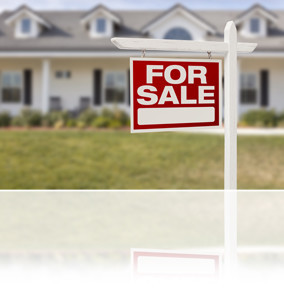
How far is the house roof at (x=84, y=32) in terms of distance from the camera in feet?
70.9

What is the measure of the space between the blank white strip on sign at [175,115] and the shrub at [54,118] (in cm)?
1426

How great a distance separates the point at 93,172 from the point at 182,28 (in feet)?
36.9

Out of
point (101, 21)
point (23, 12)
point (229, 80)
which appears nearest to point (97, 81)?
point (101, 21)

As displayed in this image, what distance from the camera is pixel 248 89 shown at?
22.8 meters

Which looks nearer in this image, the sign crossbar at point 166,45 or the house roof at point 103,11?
the sign crossbar at point 166,45

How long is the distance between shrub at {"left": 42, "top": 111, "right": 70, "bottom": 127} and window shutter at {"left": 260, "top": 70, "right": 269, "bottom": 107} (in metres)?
8.85

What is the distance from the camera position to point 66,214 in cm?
923

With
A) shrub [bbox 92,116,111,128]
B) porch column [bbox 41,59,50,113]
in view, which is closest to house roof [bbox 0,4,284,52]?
porch column [bbox 41,59,50,113]

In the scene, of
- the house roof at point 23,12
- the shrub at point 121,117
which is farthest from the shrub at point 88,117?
the house roof at point 23,12

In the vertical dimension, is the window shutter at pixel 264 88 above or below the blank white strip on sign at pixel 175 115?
above

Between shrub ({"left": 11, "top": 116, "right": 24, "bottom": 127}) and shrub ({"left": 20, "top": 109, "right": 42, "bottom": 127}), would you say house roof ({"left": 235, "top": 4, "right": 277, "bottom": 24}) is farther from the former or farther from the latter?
shrub ({"left": 11, "top": 116, "right": 24, "bottom": 127})

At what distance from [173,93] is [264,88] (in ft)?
59.6

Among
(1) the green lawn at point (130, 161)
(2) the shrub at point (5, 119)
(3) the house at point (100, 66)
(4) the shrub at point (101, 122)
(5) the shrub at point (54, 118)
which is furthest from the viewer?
(3) the house at point (100, 66)

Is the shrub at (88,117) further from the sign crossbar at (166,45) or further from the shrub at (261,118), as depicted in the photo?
the sign crossbar at (166,45)
